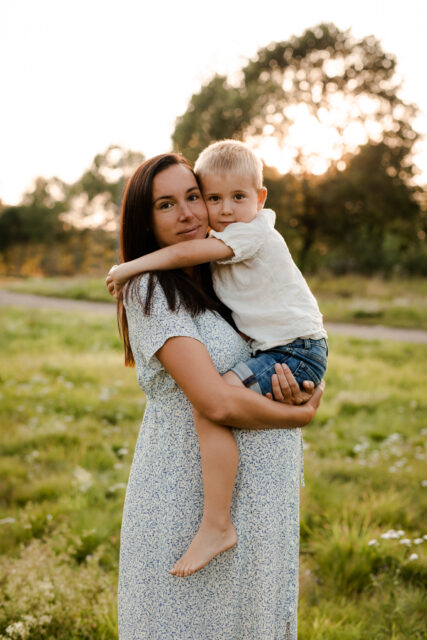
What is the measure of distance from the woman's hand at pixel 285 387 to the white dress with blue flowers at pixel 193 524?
0.10 meters

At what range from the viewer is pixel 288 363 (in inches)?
69.1

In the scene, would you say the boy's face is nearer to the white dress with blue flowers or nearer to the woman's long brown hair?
the woman's long brown hair

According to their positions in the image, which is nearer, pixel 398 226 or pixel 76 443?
pixel 76 443

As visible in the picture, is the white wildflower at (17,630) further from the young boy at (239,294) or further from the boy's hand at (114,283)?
the boy's hand at (114,283)

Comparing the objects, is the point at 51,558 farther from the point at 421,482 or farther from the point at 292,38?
the point at 292,38

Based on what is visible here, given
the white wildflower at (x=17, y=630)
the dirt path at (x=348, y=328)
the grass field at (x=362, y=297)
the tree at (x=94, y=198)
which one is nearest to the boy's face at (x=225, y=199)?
the white wildflower at (x=17, y=630)

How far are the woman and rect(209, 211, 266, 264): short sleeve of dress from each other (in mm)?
247

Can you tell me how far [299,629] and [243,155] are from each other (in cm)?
213

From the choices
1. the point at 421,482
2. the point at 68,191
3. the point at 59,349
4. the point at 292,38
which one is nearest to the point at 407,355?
the point at 421,482

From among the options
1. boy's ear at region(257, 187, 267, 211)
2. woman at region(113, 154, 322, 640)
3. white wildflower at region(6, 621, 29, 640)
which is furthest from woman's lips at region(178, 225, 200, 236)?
white wildflower at region(6, 621, 29, 640)

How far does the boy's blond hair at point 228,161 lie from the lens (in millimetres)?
2051

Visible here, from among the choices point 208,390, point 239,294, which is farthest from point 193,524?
point 239,294

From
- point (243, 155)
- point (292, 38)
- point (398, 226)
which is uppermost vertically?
point (292, 38)

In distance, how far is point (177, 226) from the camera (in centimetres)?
186
